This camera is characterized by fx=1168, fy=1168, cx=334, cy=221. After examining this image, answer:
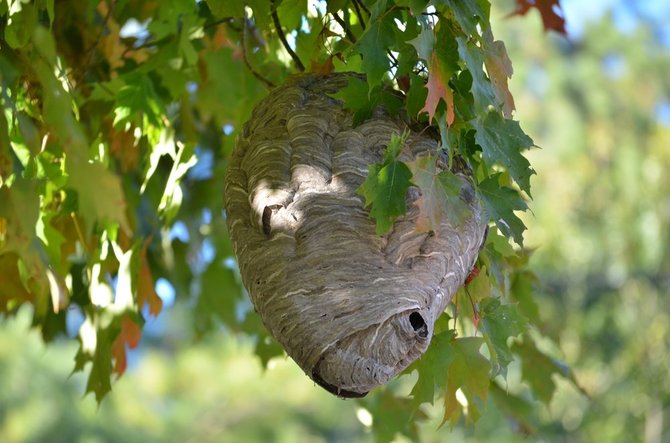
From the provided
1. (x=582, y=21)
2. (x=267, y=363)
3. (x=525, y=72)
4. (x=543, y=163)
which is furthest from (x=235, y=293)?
(x=582, y=21)

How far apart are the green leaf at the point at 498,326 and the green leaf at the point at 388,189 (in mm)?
313

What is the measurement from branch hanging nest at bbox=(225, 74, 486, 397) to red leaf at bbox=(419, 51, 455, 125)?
0.12 metres

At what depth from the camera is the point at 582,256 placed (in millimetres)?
10086

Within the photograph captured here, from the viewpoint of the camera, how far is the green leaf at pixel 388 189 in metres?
1.82

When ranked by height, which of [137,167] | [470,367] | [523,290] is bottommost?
[523,290]

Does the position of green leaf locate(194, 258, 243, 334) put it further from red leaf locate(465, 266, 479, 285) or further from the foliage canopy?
red leaf locate(465, 266, 479, 285)

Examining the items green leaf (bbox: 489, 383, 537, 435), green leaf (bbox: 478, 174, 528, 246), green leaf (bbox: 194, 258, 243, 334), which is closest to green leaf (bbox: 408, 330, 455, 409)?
green leaf (bbox: 478, 174, 528, 246)

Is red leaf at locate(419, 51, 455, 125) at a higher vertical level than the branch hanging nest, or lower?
higher

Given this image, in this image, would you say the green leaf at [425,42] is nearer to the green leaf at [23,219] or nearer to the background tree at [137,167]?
the background tree at [137,167]

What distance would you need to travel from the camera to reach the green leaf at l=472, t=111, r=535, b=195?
188 cm

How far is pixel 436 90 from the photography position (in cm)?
184

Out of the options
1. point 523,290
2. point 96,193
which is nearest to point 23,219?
point 96,193

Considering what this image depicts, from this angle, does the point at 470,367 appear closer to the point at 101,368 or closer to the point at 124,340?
the point at 101,368

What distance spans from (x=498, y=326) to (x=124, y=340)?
1158 millimetres
